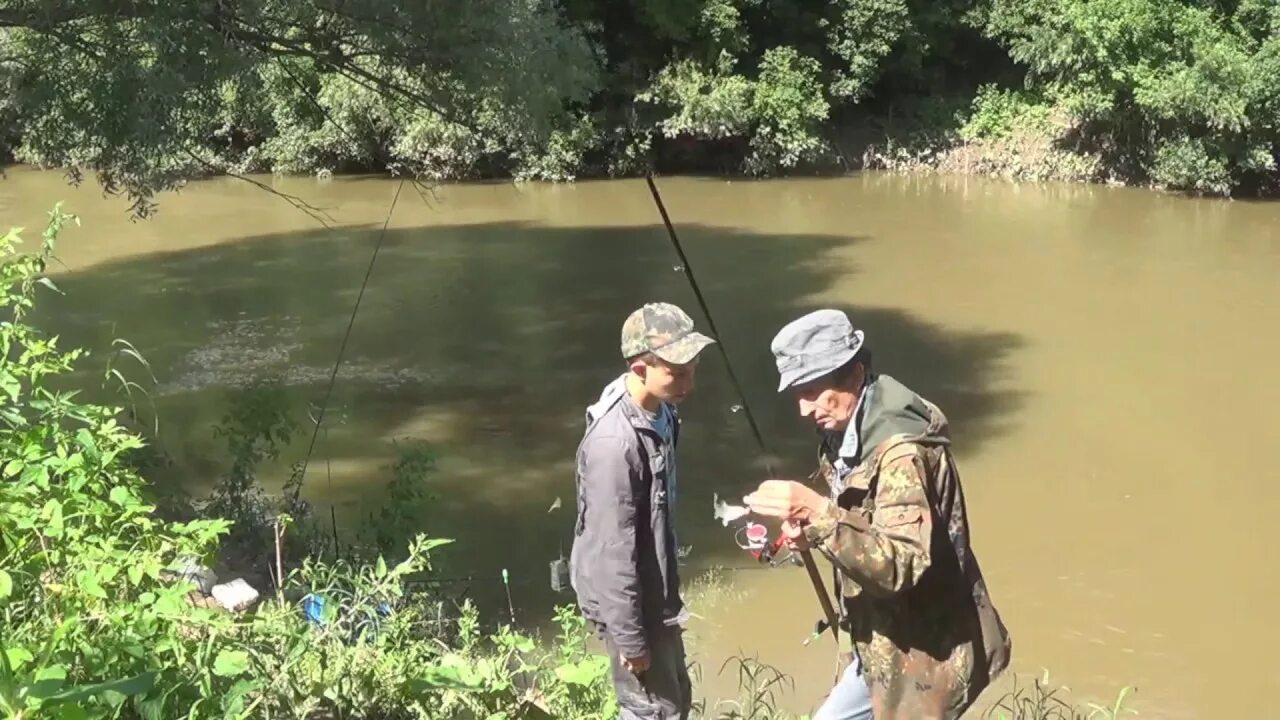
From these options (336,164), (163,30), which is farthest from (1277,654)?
(336,164)

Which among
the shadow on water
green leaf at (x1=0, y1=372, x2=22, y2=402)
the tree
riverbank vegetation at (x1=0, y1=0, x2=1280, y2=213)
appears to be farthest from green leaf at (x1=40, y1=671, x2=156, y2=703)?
riverbank vegetation at (x1=0, y1=0, x2=1280, y2=213)

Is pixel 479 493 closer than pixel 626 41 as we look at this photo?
Yes

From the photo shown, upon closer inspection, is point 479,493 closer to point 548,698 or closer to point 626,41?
point 548,698

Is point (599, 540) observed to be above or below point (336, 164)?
above

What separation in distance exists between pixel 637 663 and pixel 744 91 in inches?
762

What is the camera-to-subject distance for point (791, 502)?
2359 millimetres

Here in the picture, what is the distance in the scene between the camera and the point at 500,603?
20.0 feet

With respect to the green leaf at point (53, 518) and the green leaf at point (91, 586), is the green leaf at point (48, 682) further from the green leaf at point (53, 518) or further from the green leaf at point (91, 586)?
the green leaf at point (53, 518)

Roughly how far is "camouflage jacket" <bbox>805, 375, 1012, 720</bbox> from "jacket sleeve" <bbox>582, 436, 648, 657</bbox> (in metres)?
0.48

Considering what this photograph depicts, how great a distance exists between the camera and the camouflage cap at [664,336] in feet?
9.47

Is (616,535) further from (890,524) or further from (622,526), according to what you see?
(890,524)

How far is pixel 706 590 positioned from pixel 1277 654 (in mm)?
2797

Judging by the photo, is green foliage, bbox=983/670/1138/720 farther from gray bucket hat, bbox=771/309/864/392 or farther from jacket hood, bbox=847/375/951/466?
gray bucket hat, bbox=771/309/864/392

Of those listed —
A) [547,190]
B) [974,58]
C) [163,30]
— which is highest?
[163,30]
